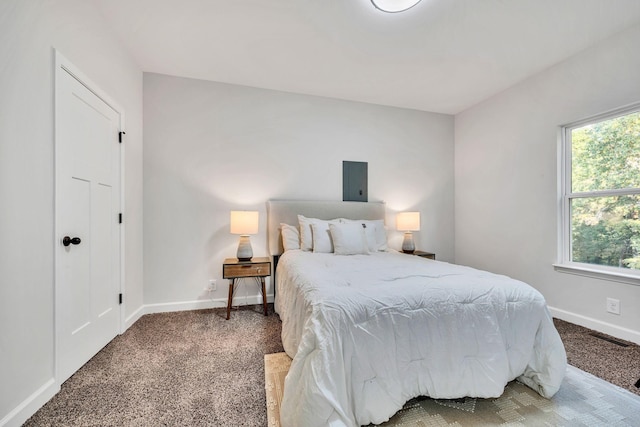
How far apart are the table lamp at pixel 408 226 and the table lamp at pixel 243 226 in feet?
6.35

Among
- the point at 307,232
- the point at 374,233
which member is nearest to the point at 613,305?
the point at 374,233

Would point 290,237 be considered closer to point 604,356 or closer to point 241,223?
point 241,223

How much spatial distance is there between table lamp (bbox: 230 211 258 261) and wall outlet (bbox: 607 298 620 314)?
133 inches

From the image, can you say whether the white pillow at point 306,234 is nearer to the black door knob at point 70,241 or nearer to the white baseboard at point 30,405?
the black door knob at point 70,241

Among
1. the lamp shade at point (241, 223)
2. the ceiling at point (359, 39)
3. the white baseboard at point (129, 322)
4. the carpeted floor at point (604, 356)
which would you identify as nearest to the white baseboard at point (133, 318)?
the white baseboard at point (129, 322)

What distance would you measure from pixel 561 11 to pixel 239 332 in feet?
12.2

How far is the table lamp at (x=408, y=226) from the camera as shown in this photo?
3.50 metres

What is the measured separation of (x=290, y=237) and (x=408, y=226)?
63.3 inches

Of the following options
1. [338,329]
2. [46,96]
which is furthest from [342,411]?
[46,96]

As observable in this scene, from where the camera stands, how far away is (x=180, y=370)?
1820 mm

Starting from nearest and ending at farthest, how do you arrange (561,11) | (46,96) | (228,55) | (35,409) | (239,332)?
(35,409), (46,96), (561,11), (239,332), (228,55)

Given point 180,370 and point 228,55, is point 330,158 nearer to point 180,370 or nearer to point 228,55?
point 228,55

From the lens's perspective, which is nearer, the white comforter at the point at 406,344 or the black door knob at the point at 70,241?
the white comforter at the point at 406,344

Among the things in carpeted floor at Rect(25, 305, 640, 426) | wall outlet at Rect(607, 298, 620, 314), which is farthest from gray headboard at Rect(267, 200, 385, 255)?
wall outlet at Rect(607, 298, 620, 314)
